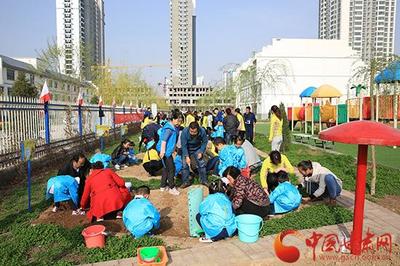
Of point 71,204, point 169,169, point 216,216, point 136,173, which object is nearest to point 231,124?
point 136,173

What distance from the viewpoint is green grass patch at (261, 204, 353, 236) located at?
4961mm

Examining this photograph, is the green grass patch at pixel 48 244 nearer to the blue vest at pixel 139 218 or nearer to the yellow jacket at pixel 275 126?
the blue vest at pixel 139 218

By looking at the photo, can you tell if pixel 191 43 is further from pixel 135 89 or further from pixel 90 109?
pixel 90 109

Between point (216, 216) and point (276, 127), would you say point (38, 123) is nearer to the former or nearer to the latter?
point (276, 127)

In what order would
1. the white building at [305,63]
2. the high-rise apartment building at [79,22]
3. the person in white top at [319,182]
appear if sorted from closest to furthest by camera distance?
1. the person in white top at [319,182]
2. the white building at [305,63]
3. the high-rise apartment building at [79,22]

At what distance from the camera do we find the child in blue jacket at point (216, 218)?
14.9ft

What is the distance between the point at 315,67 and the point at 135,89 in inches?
1366

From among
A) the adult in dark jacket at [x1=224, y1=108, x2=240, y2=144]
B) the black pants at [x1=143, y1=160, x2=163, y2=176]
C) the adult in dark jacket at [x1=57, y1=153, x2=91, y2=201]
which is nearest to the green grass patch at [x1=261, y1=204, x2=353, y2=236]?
the adult in dark jacket at [x1=57, y1=153, x2=91, y2=201]

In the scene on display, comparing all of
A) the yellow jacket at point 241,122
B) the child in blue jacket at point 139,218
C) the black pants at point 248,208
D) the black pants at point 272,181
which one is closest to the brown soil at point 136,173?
the black pants at point 272,181

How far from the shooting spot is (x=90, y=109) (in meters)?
15.7

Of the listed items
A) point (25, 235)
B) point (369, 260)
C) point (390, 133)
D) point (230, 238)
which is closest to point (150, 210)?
point (230, 238)

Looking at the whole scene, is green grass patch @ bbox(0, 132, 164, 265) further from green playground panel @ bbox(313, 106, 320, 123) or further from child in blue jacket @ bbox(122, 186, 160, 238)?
green playground panel @ bbox(313, 106, 320, 123)

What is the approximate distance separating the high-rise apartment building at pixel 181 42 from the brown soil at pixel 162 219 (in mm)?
133510

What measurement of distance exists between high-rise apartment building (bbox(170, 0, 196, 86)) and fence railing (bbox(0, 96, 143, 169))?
4951 inches
